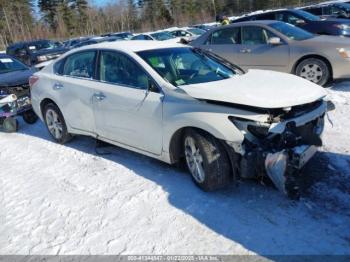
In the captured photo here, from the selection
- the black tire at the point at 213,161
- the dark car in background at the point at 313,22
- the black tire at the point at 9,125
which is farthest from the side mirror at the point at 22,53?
the black tire at the point at 213,161

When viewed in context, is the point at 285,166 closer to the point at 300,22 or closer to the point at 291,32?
the point at 291,32

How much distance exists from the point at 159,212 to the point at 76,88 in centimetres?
252

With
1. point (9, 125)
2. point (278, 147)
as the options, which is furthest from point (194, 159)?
point (9, 125)

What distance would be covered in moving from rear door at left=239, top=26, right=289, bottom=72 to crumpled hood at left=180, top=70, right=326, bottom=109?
4.36 m

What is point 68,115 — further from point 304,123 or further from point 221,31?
point 221,31

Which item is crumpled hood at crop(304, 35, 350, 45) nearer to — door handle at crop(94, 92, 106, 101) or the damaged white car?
the damaged white car

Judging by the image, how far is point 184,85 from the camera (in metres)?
4.46

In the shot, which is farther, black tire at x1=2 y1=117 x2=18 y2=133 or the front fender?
black tire at x1=2 y1=117 x2=18 y2=133

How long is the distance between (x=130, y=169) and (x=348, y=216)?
8.99ft

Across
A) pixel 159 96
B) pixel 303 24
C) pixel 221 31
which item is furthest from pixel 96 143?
pixel 303 24

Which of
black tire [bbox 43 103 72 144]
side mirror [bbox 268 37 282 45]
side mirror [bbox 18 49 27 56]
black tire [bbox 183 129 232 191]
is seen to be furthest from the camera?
side mirror [bbox 18 49 27 56]

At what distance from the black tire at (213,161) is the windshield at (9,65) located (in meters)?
6.59

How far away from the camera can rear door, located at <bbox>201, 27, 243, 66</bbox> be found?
962 cm

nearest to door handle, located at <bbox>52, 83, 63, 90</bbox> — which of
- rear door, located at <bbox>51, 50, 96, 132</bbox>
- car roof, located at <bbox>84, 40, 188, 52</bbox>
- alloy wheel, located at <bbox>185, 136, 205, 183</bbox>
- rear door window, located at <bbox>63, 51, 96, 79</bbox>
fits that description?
rear door, located at <bbox>51, 50, 96, 132</bbox>
